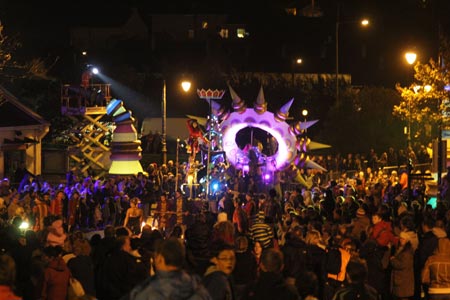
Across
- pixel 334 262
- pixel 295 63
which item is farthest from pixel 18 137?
pixel 295 63

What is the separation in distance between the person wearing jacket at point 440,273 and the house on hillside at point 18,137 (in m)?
26.2

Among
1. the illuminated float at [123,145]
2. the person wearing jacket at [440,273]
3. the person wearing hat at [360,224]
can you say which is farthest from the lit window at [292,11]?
the person wearing jacket at [440,273]

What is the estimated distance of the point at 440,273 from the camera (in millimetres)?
10719

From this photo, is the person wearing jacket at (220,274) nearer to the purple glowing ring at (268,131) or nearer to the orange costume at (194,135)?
the orange costume at (194,135)

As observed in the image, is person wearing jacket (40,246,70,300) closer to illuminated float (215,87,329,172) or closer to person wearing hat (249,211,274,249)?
person wearing hat (249,211,274,249)

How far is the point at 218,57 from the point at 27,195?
48087 millimetres

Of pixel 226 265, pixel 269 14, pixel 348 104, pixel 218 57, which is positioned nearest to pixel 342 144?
pixel 348 104

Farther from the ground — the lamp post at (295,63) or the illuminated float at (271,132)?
the lamp post at (295,63)

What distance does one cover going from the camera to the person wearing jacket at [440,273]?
10.7m

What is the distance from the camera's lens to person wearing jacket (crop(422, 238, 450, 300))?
35.1 feet

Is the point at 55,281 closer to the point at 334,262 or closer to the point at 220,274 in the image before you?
the point at 220,274

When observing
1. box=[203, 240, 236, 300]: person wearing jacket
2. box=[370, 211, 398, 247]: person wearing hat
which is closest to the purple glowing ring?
box=[370, 211, 398, 247]: person wearing hat

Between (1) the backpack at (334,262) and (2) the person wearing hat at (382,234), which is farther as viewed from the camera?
(2) the person wearing hat at (382,234)

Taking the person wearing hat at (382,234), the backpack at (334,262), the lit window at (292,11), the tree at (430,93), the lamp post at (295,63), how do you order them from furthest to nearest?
the lit window at (292,11) → the lamp post at (295,63) → the tree at (430,93) → the person wearing hat at (382,234) → the backpack at (334,262)
